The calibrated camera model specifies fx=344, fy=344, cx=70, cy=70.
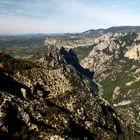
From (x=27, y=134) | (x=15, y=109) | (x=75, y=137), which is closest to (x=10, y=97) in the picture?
(x=15, y=109)

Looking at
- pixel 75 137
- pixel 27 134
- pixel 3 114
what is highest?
pixel 3 114

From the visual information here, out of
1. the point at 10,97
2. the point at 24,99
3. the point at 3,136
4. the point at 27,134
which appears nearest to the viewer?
the point at 3,136

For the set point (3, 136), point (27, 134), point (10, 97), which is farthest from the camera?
point (10, 97)

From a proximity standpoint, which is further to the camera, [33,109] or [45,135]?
[33,109]

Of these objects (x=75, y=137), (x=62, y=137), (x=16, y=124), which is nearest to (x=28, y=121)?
(x=16, y=124)

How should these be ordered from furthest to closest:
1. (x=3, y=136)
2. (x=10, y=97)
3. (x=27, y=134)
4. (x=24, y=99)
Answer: (x=24, y=99) < (x=10, y=97) < (x=27, y=134) < (x=3, y=136)

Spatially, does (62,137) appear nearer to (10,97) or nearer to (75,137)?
(75,137)

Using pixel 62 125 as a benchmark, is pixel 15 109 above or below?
above

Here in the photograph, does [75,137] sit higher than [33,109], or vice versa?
[33,109]

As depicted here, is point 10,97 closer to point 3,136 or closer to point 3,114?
point 3,114
